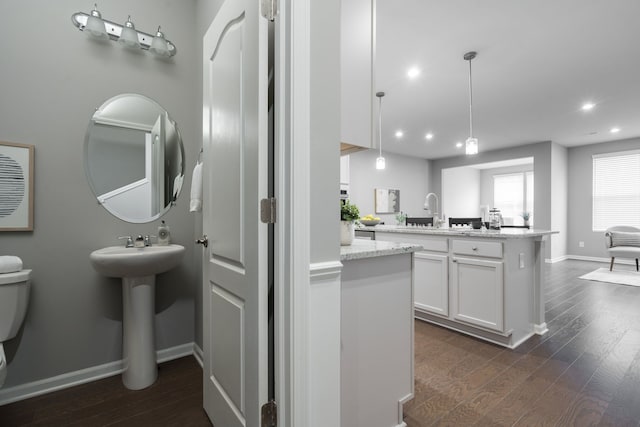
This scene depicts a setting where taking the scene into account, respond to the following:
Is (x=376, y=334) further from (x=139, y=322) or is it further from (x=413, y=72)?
(x=413, y=72)

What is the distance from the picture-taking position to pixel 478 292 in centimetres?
254

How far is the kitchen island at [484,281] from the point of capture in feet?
7.93

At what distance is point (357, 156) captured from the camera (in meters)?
6.71

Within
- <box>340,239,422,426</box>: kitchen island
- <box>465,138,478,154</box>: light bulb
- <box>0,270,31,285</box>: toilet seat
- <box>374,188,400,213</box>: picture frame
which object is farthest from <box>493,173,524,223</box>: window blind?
<box>0,270,31,285</box>: toilet seat

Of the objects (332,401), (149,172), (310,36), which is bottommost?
(332,401)

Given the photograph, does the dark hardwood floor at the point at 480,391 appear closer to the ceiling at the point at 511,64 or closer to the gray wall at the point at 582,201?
the ceiling at the point at 511,64

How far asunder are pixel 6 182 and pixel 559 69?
5.06 metres

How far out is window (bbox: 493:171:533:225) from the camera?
873cm

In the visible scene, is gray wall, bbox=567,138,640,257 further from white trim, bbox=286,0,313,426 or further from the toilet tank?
the toilet tank

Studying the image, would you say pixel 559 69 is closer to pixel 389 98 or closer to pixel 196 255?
pixel 389 98

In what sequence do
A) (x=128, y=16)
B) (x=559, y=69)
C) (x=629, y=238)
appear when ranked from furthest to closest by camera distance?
1. (x=629, y=238)
2. (x=559, y=69)
3. (x=128, y=16)

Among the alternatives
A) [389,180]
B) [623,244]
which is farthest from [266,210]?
[623,244]

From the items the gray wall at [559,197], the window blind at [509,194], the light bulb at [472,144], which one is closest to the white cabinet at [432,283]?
the light bulb at [472,144]

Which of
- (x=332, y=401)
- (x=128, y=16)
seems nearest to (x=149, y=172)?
(x=128, y=16)
